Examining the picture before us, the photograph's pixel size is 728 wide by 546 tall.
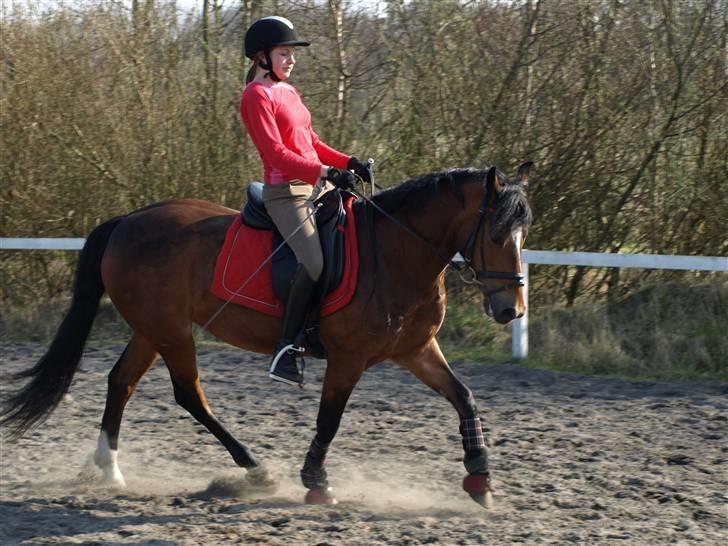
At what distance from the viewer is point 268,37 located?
505 centimetres

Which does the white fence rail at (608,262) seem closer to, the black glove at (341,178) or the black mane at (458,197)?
the black mane at (458,197)

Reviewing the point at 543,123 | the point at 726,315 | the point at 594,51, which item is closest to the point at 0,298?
the point at 543,123

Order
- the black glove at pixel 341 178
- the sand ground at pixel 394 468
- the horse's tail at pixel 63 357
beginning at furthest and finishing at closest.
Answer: the horse's tail at pixel 63 357, the black glove at pixel 341 178, the sand ground at pixel 394 468

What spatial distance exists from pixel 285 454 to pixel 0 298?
23.0 feet

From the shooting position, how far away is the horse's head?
4.58 meters

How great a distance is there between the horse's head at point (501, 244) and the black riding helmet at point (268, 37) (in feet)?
4.25

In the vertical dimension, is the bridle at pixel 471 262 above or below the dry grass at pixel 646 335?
above

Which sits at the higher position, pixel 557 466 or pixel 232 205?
pixel 232 205

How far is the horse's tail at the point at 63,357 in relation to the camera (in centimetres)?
568

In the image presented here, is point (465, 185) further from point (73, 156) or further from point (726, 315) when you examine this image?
point (73, 156)

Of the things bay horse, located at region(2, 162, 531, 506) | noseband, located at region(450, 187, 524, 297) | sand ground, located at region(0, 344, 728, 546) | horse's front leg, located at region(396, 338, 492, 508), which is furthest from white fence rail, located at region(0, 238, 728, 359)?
noseband, located at region(450, 187, 524, 297)

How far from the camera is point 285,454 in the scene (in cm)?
596

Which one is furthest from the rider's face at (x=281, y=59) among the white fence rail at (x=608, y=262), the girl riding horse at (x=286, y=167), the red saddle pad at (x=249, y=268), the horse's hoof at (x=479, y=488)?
the white fence rail at (x=608, y=262)

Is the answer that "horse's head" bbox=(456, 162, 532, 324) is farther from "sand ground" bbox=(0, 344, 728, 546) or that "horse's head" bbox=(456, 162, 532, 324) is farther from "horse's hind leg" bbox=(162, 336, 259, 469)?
"horse's hind leg" bbox=(162, 336, 259, 469)
